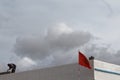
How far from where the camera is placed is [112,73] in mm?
34750

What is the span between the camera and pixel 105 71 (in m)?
34.2

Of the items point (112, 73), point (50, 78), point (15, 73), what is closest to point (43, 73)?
point (50, 78)

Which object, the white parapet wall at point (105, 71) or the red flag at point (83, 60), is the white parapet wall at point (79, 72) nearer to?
the white parapet wall at point (105, 71)

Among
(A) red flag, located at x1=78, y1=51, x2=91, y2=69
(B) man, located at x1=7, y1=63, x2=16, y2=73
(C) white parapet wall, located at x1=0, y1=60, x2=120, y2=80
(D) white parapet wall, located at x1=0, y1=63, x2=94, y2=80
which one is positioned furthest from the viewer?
(B) man, located at x1=7, y1=63, x2=16, y2=73

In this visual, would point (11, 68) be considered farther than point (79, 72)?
Yes

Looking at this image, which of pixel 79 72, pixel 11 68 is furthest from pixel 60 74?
pixel 11 68

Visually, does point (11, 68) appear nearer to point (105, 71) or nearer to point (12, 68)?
point (12, 68)

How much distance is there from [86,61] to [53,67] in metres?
6.17

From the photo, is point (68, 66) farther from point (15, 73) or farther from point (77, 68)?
point (15, 73)

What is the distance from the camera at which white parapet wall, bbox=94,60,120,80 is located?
33.4 metres

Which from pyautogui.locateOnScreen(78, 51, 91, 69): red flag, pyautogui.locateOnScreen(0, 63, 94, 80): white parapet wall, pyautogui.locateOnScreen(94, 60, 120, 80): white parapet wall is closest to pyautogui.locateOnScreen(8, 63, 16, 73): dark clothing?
pyautogui.locateOnScreen(0, 63, 94, 80): white parapet wall

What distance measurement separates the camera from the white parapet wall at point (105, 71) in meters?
33.4

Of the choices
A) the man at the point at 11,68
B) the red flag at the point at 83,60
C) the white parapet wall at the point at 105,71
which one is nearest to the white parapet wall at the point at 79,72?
the white parapet wall at the point at 105,71

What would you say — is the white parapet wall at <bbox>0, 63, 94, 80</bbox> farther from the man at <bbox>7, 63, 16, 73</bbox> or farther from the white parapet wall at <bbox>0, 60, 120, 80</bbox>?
the man at <bbox>7, 63, 16, 73</bbox>
